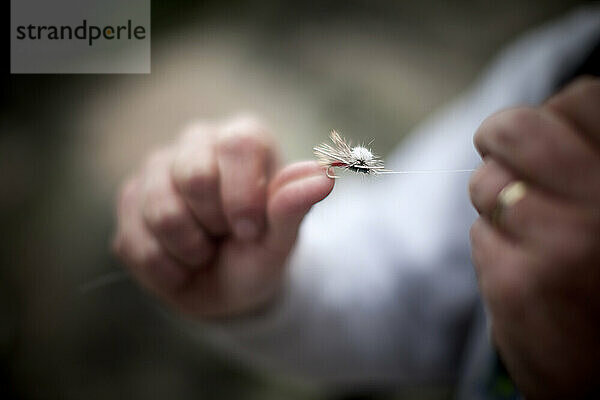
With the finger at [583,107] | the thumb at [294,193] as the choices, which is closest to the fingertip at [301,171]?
the thumb at [294,193]

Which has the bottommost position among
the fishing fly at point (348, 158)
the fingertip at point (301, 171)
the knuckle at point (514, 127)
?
the fingertip at point (301, 171)

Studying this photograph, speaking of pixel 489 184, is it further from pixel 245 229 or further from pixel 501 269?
pixel 245 229

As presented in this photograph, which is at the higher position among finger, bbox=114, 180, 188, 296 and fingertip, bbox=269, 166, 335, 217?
fingertip, bbox=269, 166, 335, 217

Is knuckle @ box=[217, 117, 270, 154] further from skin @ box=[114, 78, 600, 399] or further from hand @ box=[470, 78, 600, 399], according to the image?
hand @ box=[470, 78, 600, 399]

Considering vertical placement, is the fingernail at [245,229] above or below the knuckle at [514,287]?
above

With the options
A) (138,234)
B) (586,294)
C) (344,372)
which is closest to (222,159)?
(138,234)

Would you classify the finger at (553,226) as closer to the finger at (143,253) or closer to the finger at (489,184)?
the finger at (489,184)

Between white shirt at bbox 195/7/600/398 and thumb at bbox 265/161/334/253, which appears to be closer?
thumb at bbox 265/161/334/253

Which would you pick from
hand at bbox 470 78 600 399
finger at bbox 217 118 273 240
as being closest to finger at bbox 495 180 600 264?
hand at bbox 470 78 600 399
